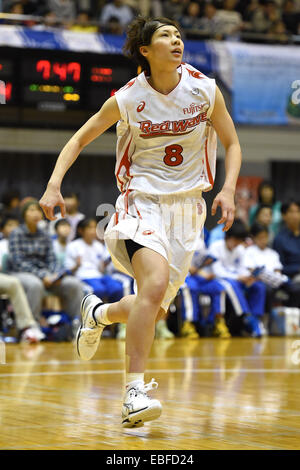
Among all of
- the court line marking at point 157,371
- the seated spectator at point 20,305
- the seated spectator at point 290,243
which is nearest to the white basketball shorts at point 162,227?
the court line marking at point 157,371

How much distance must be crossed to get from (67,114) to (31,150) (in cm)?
212

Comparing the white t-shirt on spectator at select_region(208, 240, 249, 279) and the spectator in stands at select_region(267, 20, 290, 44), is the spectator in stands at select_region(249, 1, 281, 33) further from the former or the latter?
the white t-shirt on spectator at select_region(208, 240, 249, 279)

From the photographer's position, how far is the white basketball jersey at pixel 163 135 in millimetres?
4137

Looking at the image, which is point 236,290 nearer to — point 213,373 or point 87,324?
point 213,373

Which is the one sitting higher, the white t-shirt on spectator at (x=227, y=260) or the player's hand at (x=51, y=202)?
the player's hand at (x=51, y=202)

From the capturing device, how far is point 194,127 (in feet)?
13.7

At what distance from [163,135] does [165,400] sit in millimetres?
1501

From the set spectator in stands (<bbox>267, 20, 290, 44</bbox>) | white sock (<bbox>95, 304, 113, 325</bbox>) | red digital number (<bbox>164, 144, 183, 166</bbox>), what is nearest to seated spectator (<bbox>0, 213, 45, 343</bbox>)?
white sock (<bbox>95, 304, 113, 325</bbox>)

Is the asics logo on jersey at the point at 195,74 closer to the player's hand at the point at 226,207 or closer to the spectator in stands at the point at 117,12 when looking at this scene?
the player's hand at the point at 226,207

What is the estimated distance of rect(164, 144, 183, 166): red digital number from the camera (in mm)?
4152

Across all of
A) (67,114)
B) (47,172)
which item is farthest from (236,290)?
(47,172)

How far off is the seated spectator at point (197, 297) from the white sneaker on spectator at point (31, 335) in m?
1.85

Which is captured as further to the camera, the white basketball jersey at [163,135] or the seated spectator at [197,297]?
the seated spectator at [197,297]

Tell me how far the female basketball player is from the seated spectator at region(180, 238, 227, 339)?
6.00 meters
